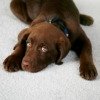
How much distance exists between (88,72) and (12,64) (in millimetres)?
437

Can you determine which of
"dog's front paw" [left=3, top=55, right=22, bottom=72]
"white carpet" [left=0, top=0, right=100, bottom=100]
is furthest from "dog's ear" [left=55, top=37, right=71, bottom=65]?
"dog's front paw" [left=3, top=55, right=22, bottom=72]

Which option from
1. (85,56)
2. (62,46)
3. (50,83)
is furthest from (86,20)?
(50,83)

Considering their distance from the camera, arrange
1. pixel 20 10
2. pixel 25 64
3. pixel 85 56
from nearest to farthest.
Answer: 1. pixel 25 64
2. pixel 85 56
3. pixel 20 10

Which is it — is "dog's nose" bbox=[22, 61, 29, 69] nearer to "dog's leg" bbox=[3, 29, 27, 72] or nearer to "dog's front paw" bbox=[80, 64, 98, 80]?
"dog's leg" bbox=[3, 29, 27, 72]

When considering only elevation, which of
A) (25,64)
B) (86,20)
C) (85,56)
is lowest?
(86,20)

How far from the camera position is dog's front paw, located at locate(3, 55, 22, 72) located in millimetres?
1790

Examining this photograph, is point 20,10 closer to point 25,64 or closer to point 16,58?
point 16,58

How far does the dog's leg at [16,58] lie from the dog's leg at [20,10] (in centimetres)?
50

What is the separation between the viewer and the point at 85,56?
1924 millimetres

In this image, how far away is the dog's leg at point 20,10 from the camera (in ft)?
7.79

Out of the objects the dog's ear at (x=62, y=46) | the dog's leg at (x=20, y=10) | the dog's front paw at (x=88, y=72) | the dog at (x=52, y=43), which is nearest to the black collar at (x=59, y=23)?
the dog at (x=52, y=43)

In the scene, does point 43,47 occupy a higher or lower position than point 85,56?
higher

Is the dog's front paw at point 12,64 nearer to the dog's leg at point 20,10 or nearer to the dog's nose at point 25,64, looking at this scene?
the dog's nose at point 25,64

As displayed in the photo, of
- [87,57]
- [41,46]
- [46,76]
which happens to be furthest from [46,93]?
[87,57]
